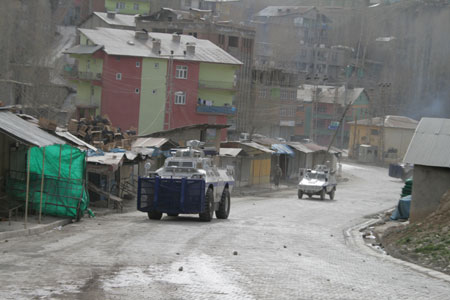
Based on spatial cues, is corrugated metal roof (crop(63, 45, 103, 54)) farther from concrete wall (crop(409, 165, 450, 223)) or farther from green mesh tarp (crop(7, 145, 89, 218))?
concrete wall (crop(409, 165, 450, 223))

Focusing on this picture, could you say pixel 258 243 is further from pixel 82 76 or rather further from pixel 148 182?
pixel 82 76

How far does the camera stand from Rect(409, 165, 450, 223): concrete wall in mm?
26359

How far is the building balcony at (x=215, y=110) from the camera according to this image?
73.1 metres

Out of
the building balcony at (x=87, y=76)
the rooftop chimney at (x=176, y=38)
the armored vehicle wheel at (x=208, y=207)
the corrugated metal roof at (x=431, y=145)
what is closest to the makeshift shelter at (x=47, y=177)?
the armored vehicle wheel at (x=208, y=207)

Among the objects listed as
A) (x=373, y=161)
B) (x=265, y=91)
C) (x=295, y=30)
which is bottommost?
(x=373, y=161)

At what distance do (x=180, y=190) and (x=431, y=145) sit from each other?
9.42 metres

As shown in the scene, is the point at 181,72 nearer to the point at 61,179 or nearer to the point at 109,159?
the point at 109,159

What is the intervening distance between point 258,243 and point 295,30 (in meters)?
123

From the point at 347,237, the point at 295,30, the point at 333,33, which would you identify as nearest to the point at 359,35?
the point at 333,33

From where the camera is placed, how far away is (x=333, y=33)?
154m

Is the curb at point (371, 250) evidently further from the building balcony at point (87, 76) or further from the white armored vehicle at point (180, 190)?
the building balcony at point (87, 76)

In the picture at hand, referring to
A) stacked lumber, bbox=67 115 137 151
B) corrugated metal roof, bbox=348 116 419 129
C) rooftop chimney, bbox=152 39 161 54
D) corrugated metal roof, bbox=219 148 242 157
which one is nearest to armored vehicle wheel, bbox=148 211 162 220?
stacked lumber, bbox=67 115 137 151

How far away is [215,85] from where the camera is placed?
74625 millimetres

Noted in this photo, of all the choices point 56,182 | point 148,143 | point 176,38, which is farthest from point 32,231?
point 176,38
